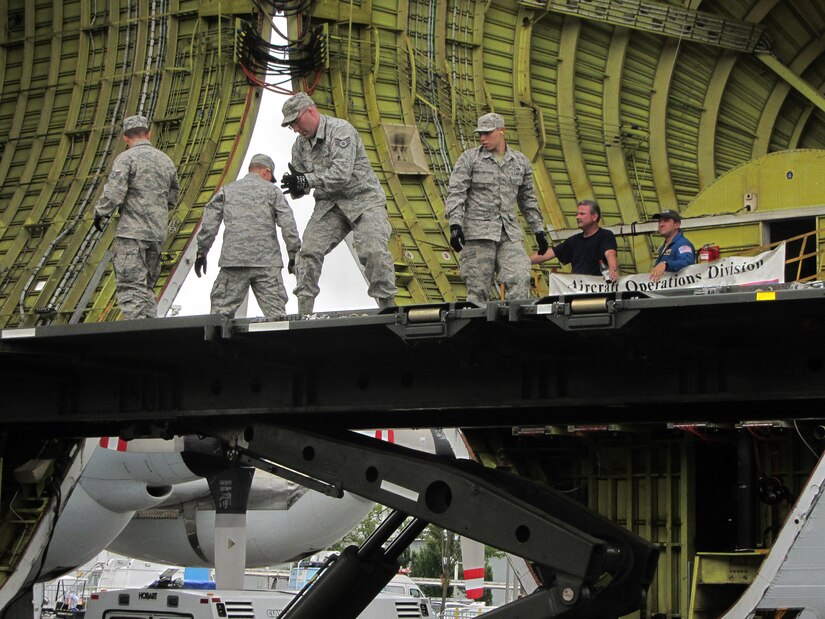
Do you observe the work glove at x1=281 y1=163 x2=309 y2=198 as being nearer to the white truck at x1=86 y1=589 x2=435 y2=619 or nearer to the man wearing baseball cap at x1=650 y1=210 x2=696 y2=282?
the man wearing baseball cap at x1=650 y1=210 x2=696 y2=282

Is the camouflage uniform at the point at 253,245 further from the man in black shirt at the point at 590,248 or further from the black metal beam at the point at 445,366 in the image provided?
the man in black shirt at the point at 590,248

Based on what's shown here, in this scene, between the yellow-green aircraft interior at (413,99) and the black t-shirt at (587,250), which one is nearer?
the black t-shirt at (587,250)

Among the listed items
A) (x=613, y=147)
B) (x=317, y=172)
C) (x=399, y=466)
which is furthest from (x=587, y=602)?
(x=613, y=147)

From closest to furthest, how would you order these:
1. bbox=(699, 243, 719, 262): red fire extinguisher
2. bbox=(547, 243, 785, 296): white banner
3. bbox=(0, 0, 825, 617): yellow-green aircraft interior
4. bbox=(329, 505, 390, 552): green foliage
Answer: bbox=(547, 243, 785, 296): white banner, bbox=(699, 243, 719, 262): red fire extinguisher, bbox=(0, 0, 825, 617): yellow-green aircraft interior, bbox=(329, 505, 390, 552): green foliage

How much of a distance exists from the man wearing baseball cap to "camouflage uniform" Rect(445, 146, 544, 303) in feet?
4.40

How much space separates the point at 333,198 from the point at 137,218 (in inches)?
70.8

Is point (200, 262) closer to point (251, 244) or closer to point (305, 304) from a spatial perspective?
point (251, 244)

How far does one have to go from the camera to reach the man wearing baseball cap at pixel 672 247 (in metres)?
11.3

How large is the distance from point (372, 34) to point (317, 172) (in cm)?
1205

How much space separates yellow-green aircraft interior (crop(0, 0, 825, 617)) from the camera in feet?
67.2

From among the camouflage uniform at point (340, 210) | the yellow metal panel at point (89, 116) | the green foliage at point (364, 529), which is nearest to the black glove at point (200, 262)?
the camouflage uniform at point (340, 210)

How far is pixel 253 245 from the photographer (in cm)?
1046

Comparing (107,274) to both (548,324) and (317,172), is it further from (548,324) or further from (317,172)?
(548,324)

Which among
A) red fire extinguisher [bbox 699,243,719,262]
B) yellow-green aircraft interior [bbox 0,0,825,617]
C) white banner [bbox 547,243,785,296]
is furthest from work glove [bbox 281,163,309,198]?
yellow-green aircraft interior [bbox 0,0,825,617]
